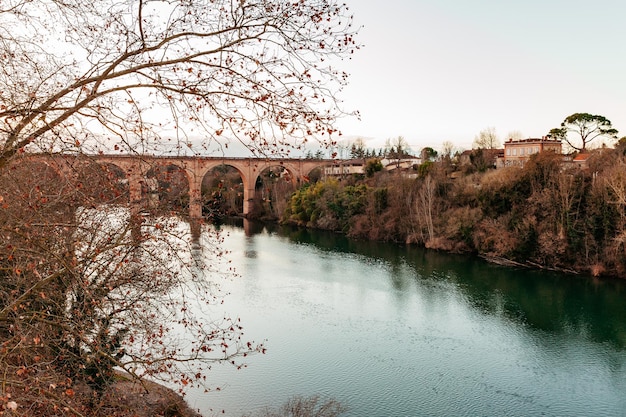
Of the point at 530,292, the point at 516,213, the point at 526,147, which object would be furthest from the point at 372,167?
the point at 530,292

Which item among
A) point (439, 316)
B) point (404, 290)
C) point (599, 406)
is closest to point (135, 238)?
point (599, 406)

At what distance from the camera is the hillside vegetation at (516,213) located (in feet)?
65.1

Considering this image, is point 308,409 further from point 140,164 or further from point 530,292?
point 530,292

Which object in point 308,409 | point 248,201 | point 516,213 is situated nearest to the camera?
point 308,409

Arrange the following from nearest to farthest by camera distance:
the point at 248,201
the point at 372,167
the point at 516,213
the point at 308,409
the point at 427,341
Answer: the point at 308,409, the point at 427,341, the point at 516,213, the point at 372,167, the point at 248,201

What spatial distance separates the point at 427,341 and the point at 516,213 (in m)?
12.7

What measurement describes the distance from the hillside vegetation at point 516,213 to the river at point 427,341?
1508 mm

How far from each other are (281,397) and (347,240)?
65.4ft

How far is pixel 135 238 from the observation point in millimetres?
3777

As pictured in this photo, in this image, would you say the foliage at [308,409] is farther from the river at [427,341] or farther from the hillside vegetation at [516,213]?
the hillside vegetation at [516,213]

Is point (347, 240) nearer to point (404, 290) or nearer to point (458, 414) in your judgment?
point (404, 290)

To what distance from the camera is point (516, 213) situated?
2269cm

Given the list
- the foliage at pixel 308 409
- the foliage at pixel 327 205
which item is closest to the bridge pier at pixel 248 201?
the foliage at pixel 327 205

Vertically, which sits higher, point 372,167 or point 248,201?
point 372,167
